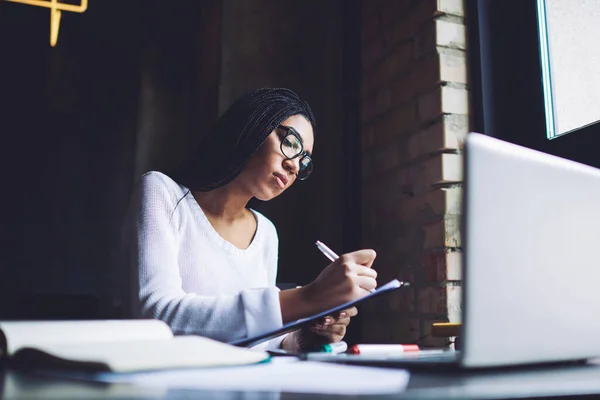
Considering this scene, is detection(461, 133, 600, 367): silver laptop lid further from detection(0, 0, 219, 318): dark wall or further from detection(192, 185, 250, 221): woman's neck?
detection(0, 0, 219, 318): dark wall

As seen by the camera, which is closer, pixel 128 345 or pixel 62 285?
pixel 128 345

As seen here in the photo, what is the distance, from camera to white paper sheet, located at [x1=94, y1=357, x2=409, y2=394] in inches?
16.0

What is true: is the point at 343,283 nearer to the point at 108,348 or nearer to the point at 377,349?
the point at 377,349

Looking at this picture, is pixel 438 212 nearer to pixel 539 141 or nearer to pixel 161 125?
pixel 539 141

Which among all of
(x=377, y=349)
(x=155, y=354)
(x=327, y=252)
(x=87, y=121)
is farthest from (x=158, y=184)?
(x=87, y=121)

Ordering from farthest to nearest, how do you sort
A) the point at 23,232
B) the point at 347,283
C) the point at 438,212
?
the point at 23,232, the point at 438,212, the point at 347,283

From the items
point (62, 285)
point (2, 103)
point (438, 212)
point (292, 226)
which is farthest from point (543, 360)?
point (2, 103)

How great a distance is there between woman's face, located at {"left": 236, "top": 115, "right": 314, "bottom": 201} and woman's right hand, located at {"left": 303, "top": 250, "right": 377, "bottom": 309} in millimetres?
497

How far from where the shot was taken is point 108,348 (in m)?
0.56

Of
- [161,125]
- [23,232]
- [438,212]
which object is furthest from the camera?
[161,125]

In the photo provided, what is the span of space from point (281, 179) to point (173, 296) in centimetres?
43

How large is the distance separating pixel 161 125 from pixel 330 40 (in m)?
0.91

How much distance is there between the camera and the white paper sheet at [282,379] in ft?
1.34

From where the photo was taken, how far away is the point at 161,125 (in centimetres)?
267
